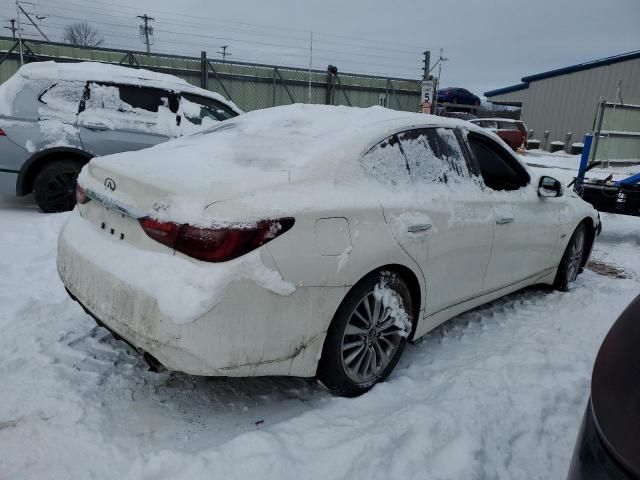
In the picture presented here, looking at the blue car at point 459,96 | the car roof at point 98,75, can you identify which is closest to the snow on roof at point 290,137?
the car roof at point 98,75

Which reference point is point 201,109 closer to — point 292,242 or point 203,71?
point 292,242

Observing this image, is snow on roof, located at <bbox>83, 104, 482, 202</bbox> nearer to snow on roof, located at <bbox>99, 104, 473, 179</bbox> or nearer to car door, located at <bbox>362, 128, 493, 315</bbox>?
snow on roof, located at <bbox>99, 104, 473, 179</bbox>

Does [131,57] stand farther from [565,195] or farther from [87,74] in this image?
[565,195]

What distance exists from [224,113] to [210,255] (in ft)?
17.6

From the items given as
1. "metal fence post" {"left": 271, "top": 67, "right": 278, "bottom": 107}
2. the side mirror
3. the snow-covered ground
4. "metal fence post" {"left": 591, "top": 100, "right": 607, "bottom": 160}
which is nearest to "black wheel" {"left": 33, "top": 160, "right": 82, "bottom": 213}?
the snow-covered ground

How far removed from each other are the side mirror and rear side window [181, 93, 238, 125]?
4.43m

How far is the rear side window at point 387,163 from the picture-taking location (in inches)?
108

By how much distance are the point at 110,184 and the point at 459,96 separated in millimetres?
35546

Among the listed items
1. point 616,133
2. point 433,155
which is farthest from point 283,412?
point 616,133

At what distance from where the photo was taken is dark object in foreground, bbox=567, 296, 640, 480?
1.10 meters

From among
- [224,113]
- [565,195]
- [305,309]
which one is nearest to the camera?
[305,309]

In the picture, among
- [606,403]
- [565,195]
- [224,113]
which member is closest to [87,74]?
[224,113]

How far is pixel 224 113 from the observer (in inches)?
278

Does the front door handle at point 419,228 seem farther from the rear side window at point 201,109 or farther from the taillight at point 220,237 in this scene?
the rear side window at point 201,109
